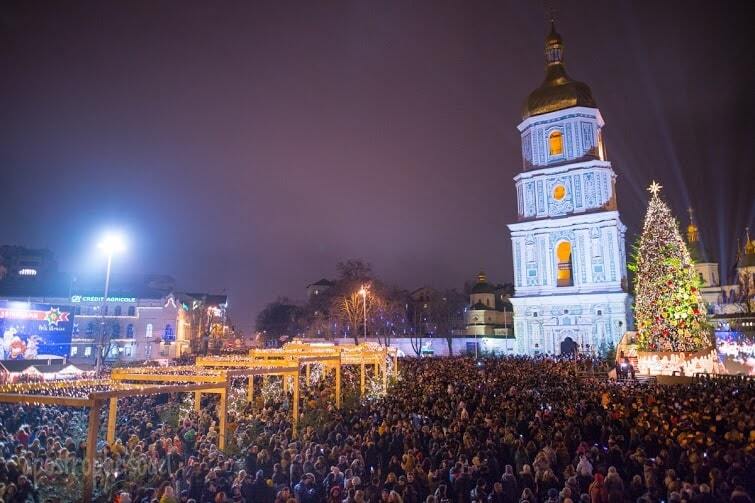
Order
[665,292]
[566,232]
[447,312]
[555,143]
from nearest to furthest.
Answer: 1. [665,292]
2. [566,232]
3. [555,143]
4. [447,312]

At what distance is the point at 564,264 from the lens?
51125 mm

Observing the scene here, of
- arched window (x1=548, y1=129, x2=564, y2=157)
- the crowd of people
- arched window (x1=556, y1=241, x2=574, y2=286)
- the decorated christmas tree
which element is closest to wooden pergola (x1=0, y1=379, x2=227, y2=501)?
the crowd of people

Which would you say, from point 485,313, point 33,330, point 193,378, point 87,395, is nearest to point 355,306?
point 485,313

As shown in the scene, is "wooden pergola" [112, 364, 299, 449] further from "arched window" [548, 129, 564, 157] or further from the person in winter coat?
"arched window" [548, 129, 564, 157]

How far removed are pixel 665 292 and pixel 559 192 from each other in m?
23.1

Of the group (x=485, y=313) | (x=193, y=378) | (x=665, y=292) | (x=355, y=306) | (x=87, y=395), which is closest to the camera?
(x=87, y=395)

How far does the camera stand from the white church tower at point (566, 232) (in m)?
47.2

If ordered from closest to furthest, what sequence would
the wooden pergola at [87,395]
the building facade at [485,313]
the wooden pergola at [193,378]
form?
the wooden pergola at [87,395]
the wooden pergola at [193,378]
the building facade at [485,313]

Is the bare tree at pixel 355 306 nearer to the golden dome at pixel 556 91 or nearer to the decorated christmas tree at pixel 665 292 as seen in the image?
the golden dome at pixel 556 91

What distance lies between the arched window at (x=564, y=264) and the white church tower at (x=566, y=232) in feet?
0.31

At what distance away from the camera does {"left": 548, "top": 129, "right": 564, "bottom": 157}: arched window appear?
52.0 metres

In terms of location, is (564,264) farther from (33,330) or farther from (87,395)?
(33,330)

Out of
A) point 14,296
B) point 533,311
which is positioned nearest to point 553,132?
point 533,311

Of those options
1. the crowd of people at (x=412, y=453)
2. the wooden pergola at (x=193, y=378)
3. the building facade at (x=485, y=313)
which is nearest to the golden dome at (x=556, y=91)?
the building facade at (x=485, y=313)
